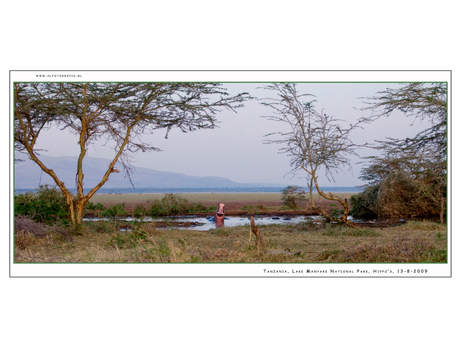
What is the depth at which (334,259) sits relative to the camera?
20.0 ft

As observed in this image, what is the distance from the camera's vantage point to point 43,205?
11.8 metres

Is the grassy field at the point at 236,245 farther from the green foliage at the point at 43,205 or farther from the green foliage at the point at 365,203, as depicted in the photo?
the green foliage at the point at 365,203

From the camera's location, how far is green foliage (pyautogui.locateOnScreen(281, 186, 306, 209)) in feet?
63.9

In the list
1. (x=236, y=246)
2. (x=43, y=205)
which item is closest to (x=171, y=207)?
(x=43, y=205)

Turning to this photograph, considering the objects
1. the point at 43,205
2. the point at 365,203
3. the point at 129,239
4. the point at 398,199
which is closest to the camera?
the point at 129,239

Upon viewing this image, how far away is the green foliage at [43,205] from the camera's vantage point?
11.3m

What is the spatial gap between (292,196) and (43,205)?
11.4 metres

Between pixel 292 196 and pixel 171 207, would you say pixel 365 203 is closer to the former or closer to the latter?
pixel 292 196

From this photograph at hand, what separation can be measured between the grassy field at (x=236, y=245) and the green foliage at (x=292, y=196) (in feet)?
27.9

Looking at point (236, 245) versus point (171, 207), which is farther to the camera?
point (171, 207)

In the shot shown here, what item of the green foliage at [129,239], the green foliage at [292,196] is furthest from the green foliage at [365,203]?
the green foliage at [129,239]

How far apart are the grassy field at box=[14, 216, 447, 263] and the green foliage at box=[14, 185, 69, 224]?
190 cm
